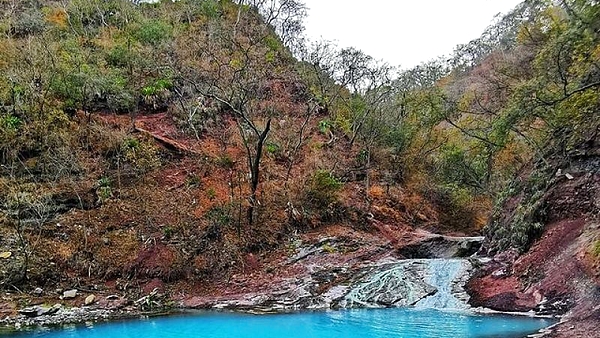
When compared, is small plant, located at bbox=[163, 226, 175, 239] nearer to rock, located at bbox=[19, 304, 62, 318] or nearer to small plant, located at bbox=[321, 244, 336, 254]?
rock, located at bbox=[19, 304, 62, 318]

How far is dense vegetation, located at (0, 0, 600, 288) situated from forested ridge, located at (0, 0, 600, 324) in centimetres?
9

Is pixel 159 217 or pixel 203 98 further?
pixel 203 98

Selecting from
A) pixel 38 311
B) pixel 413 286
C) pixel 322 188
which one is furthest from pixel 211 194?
pixel 413 286

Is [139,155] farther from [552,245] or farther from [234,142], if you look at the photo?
[552,245]

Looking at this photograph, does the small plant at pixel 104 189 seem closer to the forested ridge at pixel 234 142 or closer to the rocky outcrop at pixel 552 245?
the forested ridge at pixel 234 142

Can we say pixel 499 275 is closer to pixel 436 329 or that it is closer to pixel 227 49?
pixel 436 329

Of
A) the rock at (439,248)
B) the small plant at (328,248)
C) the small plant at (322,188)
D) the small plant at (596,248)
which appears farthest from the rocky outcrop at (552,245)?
the small plant at (322,188)

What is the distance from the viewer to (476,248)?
1853 centimetres

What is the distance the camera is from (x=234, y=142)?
74.8ft

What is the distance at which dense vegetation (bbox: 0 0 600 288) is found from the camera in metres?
14.7

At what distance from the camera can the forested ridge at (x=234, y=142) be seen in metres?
14.4

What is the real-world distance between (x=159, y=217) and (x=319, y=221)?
664cm

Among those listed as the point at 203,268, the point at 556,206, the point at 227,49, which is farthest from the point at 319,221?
the point at 227,49

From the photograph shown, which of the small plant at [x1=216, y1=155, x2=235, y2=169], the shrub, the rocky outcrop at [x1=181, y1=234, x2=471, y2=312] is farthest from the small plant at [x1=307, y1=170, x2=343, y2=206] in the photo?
the shrub
